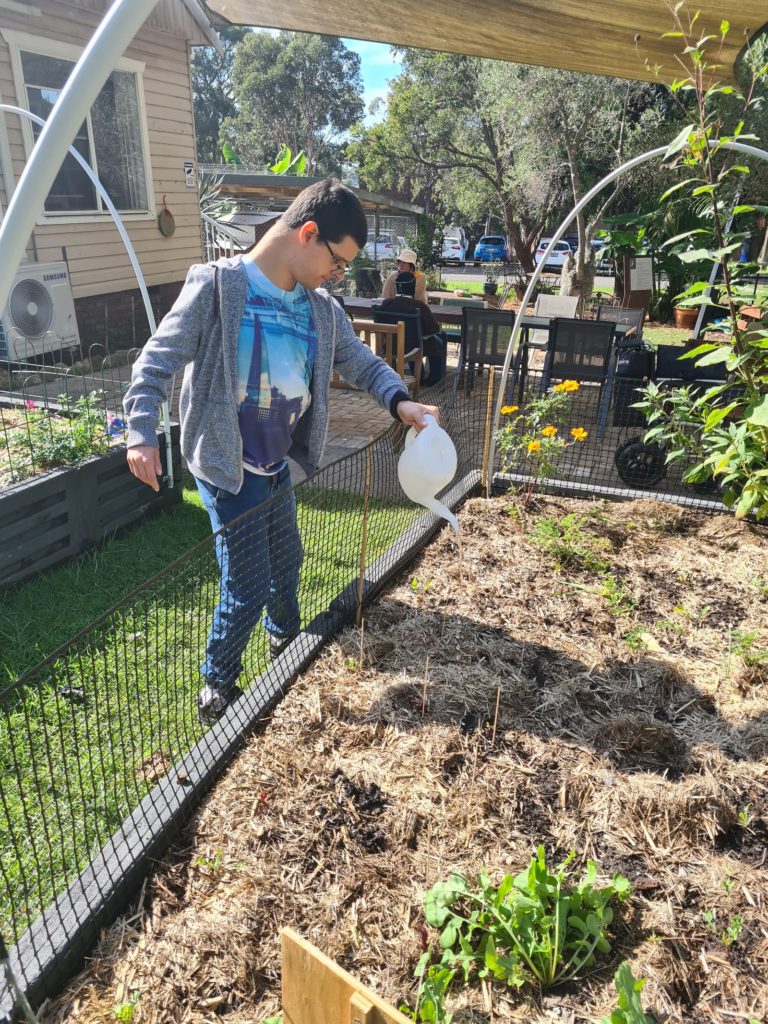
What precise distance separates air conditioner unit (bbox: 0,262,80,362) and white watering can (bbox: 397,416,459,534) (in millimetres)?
4912

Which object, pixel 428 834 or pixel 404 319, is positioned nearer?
pixel 428 834

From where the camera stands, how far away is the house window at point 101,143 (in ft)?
26.5

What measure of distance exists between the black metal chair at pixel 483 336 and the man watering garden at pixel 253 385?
4545 mm

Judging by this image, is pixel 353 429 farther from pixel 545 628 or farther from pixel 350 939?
pixel 350 939

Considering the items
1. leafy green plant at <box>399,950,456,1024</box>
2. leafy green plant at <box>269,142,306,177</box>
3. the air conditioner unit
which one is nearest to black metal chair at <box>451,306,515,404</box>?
the air conditioner unit

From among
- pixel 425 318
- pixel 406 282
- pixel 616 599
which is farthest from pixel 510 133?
pixel 616 599

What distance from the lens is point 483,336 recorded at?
734 centimetres

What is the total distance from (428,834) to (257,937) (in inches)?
20.5

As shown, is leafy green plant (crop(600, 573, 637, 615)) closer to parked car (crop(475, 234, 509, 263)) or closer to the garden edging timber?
the garden edging timber

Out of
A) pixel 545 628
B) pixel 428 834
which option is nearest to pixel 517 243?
pixel 545 628

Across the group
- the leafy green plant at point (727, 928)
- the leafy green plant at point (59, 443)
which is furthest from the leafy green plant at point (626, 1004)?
the leafy green plant at point (59, 443)

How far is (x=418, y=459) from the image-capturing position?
253cm

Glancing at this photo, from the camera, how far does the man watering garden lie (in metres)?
2.23

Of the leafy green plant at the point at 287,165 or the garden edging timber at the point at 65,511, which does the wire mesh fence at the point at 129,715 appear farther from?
the leafy green plant at the point at 287,165
